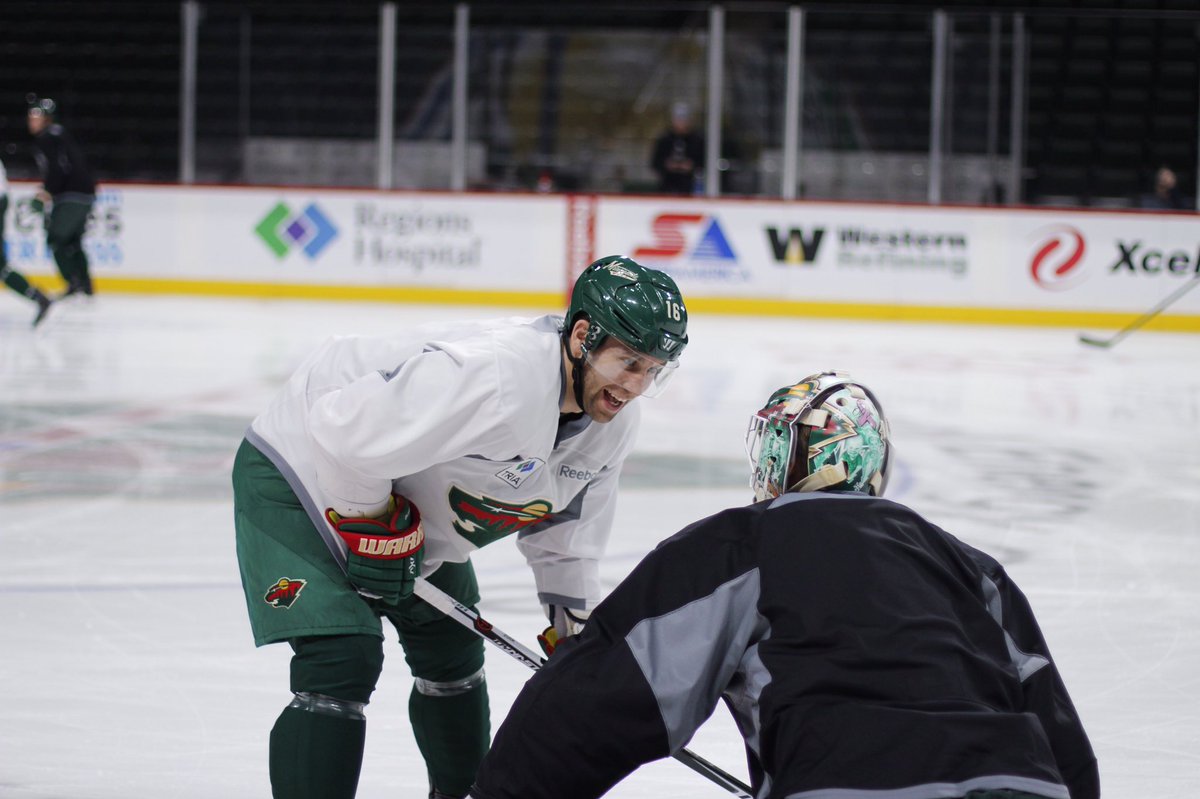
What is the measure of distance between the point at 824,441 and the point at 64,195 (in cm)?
979

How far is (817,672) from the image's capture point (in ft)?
4.32

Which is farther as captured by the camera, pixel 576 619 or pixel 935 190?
pixel 935 190

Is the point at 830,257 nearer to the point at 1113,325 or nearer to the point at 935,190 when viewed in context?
the point at 935,190

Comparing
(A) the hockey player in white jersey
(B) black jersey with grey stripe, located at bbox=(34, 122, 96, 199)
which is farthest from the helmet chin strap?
(B) black jersey with grey stripe, located at bbox=(34, 122, 96, 199)

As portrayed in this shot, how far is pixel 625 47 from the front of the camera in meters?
12.1

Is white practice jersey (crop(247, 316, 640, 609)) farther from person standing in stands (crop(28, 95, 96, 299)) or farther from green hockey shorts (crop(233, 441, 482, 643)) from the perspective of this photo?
person standing in stands (crop(28, 95, 96, 299))

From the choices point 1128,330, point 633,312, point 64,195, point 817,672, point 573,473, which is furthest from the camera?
point 64,195

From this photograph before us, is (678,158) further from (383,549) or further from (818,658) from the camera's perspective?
(818,658)

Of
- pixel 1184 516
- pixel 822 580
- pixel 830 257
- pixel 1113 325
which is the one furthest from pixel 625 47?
pixel 822 580

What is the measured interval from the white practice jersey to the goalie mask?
3.0 inches

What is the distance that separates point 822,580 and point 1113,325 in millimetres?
10230

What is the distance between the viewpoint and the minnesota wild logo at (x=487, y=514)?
6.49 ft

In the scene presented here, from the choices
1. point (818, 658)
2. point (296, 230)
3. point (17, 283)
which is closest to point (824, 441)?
point (818, 658)

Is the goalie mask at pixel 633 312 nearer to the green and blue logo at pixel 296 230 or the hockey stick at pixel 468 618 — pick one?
the hockey stick at pixel 468 618
